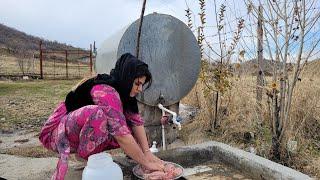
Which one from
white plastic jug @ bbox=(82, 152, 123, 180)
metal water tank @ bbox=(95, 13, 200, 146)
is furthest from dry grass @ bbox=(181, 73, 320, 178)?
white plastic jug @ bbox=(82, 152, 123, 180)

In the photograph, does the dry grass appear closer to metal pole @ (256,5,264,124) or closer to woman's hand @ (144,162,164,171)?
metal pole @ (256,5,264,124)

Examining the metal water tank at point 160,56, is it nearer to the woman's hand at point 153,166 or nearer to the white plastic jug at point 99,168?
the woman's hand at point 153,166

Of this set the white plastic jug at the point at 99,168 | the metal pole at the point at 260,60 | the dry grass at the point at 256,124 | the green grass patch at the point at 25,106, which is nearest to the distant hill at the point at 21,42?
the green grass patch at the point at 25,106

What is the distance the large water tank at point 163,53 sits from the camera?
4252mm

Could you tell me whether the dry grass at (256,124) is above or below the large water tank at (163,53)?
below

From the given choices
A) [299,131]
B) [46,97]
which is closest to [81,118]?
[299,131]

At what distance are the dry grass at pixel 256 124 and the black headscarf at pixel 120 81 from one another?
189cm

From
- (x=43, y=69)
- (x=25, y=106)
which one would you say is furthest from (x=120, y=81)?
(x=43, y=69)

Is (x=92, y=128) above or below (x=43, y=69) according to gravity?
below

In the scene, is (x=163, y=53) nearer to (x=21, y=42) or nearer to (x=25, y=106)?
(x=25, y=106)

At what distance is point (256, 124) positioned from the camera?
4.74 metres

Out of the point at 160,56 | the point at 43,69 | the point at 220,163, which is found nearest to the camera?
the point at 220,163

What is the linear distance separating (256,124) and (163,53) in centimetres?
142

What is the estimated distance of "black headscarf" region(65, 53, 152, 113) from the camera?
2.49m
